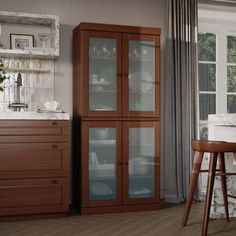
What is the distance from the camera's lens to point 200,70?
5.23 meters

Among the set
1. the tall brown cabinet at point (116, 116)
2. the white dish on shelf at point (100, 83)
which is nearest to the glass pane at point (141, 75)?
the tall brown cabinet at point (116, 116)

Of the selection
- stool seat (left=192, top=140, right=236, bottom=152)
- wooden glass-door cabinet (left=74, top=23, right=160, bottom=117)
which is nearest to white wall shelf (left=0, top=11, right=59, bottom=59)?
wooden glass-door cabinet (left=74, top=23, right=160, bottom=117)

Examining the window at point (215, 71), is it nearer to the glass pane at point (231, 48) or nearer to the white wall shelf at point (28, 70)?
the glass pane at point (231, 48)

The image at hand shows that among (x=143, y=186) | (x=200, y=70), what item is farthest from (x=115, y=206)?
(x=200, y=70)

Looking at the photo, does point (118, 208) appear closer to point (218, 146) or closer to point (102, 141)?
point (102, 141)

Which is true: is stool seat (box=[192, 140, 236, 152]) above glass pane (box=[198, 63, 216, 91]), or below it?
below

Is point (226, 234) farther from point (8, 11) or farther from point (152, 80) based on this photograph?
point (8, 11)

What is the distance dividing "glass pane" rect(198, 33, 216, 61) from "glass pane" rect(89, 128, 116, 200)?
1.82 metres

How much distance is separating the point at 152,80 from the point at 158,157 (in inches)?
31.9

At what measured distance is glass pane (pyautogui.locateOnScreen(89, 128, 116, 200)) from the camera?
4.09m

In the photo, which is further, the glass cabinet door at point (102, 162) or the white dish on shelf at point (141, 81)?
the white dish on shelf at point (141, 81)

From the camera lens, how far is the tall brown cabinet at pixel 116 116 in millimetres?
4070

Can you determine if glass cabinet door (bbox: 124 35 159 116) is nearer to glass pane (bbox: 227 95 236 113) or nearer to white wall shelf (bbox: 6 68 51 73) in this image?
white wall shelf (bbox: 6 68 51 73)

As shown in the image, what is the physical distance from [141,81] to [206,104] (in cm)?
132
